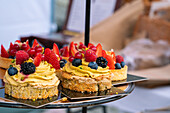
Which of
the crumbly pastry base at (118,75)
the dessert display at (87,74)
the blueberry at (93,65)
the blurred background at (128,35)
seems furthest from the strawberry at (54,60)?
the blurred background at (128,35)

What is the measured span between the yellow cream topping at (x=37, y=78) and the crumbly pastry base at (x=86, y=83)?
95mm

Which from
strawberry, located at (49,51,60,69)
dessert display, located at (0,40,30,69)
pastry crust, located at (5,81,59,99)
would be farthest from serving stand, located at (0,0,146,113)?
dessert display, located at (0,40,30,69)

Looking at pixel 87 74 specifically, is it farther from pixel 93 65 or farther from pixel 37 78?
pixel 37 78

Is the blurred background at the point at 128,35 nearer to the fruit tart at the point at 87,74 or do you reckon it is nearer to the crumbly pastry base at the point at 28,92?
the fruit tart at the point at 87,74

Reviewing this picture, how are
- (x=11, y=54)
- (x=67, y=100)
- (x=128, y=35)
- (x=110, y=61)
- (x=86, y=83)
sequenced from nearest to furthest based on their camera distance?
1. (x=67, y=100)
2. (x=86, y=83)
3. (x=110, y=61)
4. (x=11, y=54)
5. (x=128, y=35)

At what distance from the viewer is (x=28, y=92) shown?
0.94 m

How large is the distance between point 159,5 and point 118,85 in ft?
6.00

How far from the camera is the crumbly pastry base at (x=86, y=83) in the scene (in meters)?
1.07

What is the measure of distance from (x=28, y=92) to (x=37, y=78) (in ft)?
0.21

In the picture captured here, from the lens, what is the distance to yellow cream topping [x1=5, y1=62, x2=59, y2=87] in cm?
95

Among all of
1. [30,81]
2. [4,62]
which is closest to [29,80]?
[30,81]

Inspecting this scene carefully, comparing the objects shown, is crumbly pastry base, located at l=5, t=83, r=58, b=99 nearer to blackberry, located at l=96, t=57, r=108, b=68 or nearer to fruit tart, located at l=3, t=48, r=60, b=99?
fruit tart, located at l=3, t=48, r=60, b=99

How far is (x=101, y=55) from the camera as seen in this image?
1191 mm

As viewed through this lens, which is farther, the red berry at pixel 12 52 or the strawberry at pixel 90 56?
the red berry at pixel 12 52
